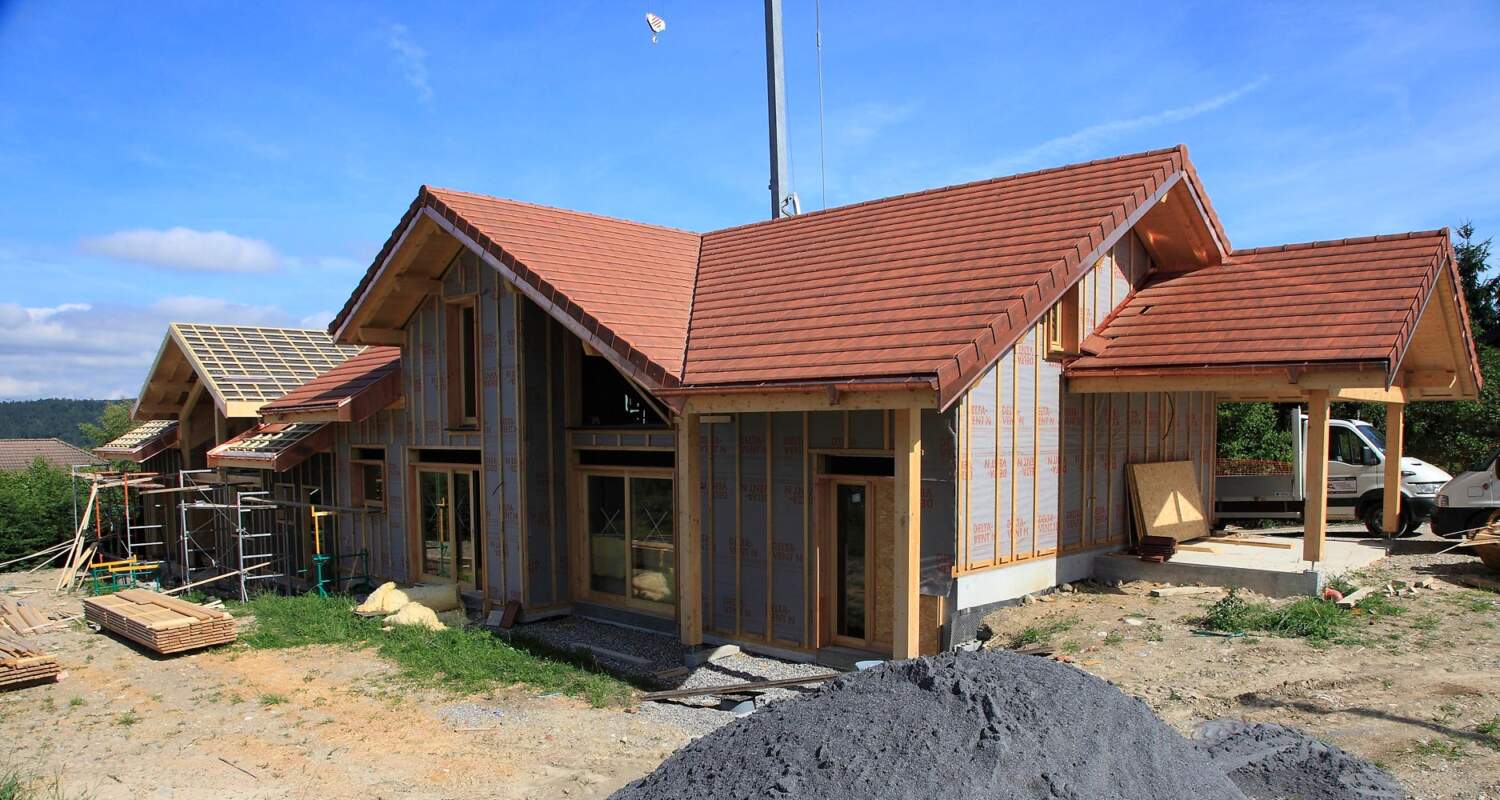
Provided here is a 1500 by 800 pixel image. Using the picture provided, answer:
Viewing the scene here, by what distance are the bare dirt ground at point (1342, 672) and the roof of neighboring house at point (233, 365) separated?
14145 millimetres

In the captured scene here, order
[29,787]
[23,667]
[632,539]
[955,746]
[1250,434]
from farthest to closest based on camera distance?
[1250,434], [632,539], [23,667], [29,787], [955,746]

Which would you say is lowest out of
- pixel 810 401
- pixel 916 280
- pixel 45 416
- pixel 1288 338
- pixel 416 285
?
pixel 45 416

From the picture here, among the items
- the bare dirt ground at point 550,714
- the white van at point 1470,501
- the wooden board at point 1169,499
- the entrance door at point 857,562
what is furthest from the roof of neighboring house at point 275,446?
the white van at point 1470,501

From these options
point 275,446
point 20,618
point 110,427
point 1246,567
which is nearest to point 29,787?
point 20,618

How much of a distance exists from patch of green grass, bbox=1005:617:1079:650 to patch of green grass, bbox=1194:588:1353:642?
1.33 metres

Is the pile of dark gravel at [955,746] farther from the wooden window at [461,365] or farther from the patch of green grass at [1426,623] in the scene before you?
the wooden window at [461,365]

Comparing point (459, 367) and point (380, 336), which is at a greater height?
point (380, 336)

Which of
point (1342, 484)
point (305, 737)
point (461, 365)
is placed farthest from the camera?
point (1342, 484)

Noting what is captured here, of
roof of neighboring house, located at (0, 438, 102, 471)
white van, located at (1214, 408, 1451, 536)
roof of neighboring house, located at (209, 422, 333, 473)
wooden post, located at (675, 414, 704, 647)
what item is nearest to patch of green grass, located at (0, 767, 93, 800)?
wooden post, located at (675, 414, 704, 647)

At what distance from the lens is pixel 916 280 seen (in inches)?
400

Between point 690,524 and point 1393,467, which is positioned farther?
point 1393,467

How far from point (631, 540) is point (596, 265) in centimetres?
362

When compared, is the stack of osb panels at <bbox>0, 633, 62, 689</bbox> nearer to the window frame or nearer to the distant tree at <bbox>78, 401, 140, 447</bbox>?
the window frame

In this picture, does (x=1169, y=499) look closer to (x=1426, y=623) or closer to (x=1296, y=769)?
(x=1426, y=623)
